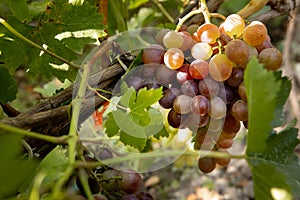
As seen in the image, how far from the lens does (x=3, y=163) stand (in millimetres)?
370

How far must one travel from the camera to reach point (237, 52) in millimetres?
562

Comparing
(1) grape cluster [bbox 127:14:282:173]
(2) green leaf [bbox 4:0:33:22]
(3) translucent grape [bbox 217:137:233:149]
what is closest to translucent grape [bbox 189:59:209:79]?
(1) grape cluster [bbox 127:14:282:173]

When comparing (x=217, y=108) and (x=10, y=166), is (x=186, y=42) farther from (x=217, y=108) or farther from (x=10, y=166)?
(x=10, y=166)

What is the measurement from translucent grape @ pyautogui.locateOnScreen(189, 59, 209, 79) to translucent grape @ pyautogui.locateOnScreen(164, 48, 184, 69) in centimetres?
2

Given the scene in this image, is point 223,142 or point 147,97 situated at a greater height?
point 147,97

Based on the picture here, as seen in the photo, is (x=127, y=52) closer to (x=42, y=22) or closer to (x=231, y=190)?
(x=42, y=22)

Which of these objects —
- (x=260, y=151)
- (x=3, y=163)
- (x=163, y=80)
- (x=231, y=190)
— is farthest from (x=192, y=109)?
(x=231, y=190)

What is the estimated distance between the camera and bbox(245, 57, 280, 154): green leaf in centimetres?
41

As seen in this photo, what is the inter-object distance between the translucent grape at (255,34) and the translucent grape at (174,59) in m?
0.08

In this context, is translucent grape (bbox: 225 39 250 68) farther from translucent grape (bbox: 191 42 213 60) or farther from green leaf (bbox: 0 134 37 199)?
green leaf (bbox: 0 134 37 199)

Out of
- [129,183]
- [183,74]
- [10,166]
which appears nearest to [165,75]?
[183,74]

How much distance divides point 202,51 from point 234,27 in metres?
0.05

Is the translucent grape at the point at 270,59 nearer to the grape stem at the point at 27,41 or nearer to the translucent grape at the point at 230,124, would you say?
the translucent grape at the point at 230,124

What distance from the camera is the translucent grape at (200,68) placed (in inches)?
22.8
